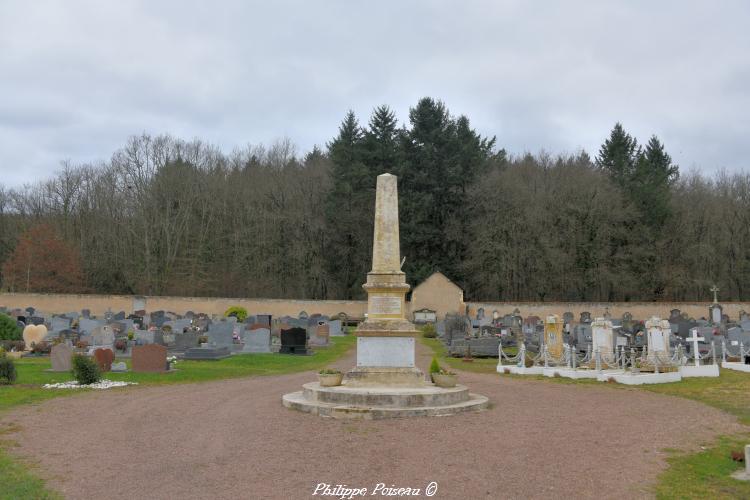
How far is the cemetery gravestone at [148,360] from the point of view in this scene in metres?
18.6

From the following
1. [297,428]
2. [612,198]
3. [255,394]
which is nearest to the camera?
[297,428]

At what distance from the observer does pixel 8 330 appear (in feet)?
83.4

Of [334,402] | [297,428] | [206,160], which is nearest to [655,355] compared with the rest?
Answer: [334,402]

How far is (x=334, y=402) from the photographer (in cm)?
1229

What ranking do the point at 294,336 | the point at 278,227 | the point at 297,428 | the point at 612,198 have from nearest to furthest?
1. the point at 297,428
2. the point at 294,336
3. the point at 612,198
4. the point at 278,227

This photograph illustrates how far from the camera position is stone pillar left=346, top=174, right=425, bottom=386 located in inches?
529

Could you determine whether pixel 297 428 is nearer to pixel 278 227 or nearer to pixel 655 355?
pixel 655 355

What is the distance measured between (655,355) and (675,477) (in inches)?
450

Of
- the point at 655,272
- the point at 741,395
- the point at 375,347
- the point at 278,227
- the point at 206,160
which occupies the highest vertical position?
the point at 206,160

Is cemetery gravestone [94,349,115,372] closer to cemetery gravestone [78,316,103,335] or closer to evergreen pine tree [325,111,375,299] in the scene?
cemetery gravestone [78,316,103,335]

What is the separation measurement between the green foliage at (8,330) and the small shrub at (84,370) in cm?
1143

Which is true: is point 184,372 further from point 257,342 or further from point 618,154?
point 618,154

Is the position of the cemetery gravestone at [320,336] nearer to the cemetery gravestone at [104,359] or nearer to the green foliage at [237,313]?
the green foliage at [237,313]

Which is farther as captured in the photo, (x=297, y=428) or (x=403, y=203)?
(x=403, y=203)
